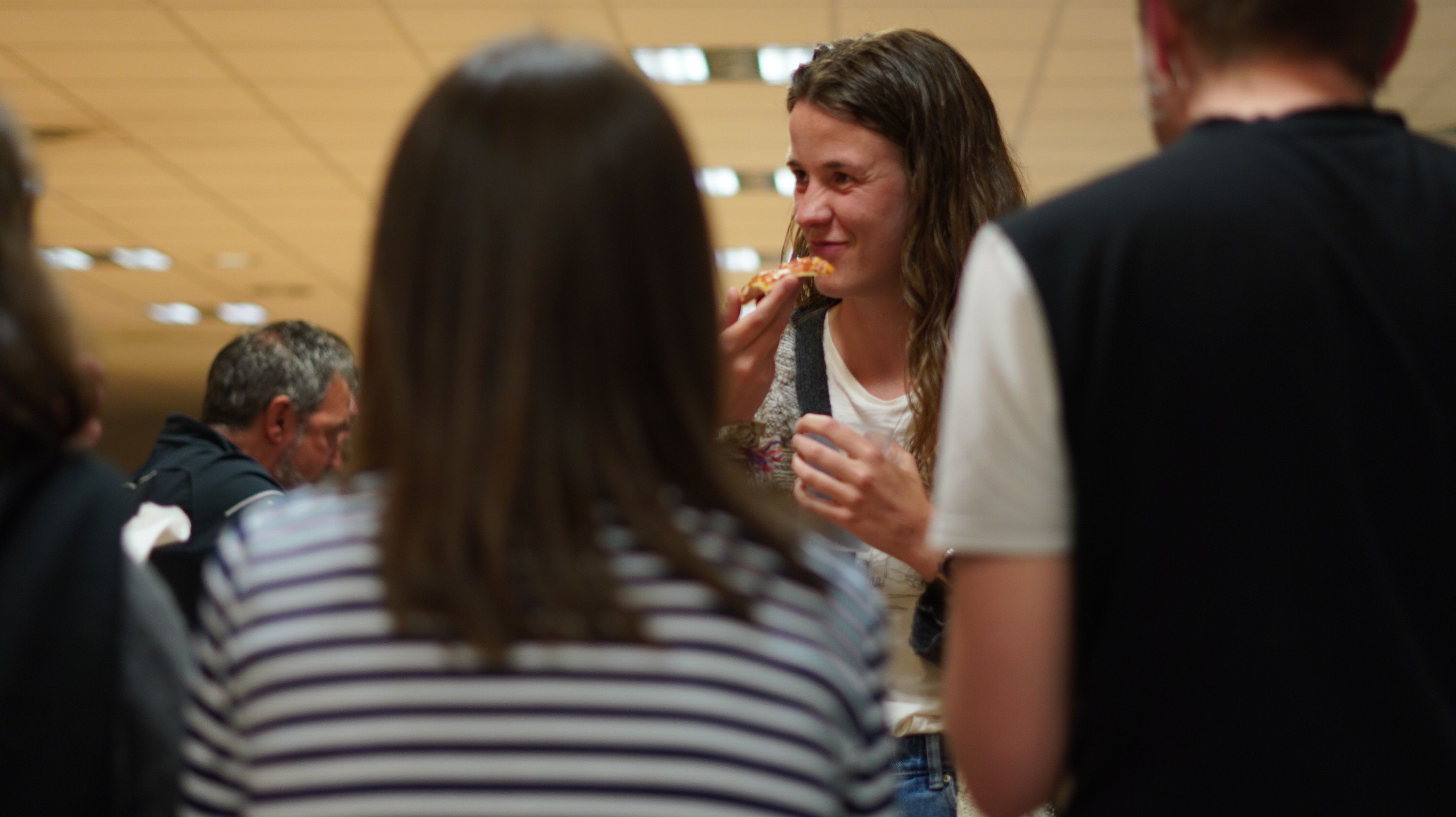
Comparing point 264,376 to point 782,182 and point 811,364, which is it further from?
point 782,182

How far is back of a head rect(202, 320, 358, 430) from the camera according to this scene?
12.3 ft

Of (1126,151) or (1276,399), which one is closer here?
(1276,399)

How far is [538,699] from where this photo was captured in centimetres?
83

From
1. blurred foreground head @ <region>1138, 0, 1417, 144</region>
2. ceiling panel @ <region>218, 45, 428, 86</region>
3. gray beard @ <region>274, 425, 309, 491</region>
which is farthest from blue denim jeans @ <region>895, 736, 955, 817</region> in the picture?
ceiling panel @ <region>218, 45, 428, 86</region>

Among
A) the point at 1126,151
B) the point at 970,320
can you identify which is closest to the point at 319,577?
the point at 970,320

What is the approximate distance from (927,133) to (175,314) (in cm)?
1080

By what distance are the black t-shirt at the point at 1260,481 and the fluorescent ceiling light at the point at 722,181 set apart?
6230 mm

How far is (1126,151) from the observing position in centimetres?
695

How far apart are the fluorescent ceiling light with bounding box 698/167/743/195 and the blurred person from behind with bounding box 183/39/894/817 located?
20.5 feet

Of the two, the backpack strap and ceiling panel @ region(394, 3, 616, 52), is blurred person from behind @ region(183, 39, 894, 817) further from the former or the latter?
ceiling panel @ region(394, 3, 616, 52)

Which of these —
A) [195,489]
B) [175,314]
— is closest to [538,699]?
[195,489]

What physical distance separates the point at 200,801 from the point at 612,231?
0.48 m

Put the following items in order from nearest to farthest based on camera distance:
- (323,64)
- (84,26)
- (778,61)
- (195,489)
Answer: (195,489) → (84,26) → (778,61) → (323,64)

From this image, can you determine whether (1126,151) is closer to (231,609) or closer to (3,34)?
(3,34)
